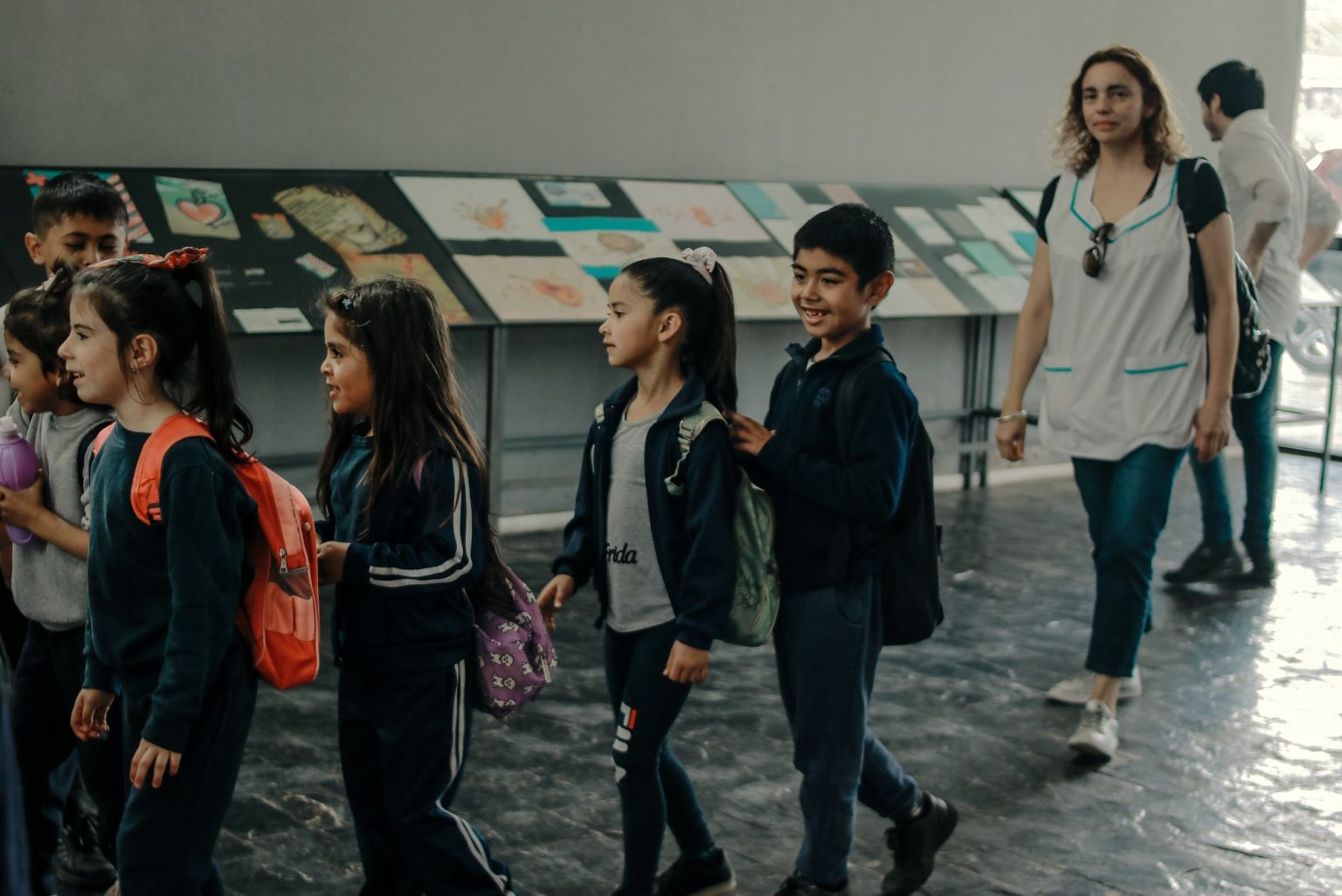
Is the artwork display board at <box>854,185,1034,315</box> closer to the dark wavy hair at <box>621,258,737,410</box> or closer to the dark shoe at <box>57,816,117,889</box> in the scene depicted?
the dark wavy hair at <box>621,258,737,410</box>

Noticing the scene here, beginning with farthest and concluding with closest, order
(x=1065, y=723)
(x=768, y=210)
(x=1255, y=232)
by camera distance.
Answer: (x=768, y=210)
(x=1255, y=232)
(x=1065, y=723)

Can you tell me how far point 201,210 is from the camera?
5.45 m

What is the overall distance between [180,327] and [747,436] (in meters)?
A: 0.97

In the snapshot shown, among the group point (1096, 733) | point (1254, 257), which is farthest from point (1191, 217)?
point (1254, 257)

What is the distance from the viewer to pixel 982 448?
7906 millimetres

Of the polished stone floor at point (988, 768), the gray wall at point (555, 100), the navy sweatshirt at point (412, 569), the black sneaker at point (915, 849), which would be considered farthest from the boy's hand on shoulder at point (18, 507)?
the gray wall at point (555, 100)

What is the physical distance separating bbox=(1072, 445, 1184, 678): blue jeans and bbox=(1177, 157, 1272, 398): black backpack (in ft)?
1.16

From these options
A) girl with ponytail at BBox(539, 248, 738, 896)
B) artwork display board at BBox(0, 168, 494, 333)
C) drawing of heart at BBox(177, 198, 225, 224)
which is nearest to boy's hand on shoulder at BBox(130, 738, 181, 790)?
girl with ponytail at BBox(539, 248, 738, 896)

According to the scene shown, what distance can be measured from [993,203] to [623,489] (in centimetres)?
579

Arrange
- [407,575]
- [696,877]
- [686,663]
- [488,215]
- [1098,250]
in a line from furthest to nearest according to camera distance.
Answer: [488,215], [1098,250], [696,877], [686,663], [407,575]

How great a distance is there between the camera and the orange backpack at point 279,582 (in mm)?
2242

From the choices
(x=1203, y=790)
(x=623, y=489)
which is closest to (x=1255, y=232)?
(x=1203, y=790)

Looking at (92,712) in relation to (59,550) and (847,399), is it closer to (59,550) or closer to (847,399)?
(59,550)

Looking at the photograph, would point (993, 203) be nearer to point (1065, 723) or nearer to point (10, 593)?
point (1065, 723)
